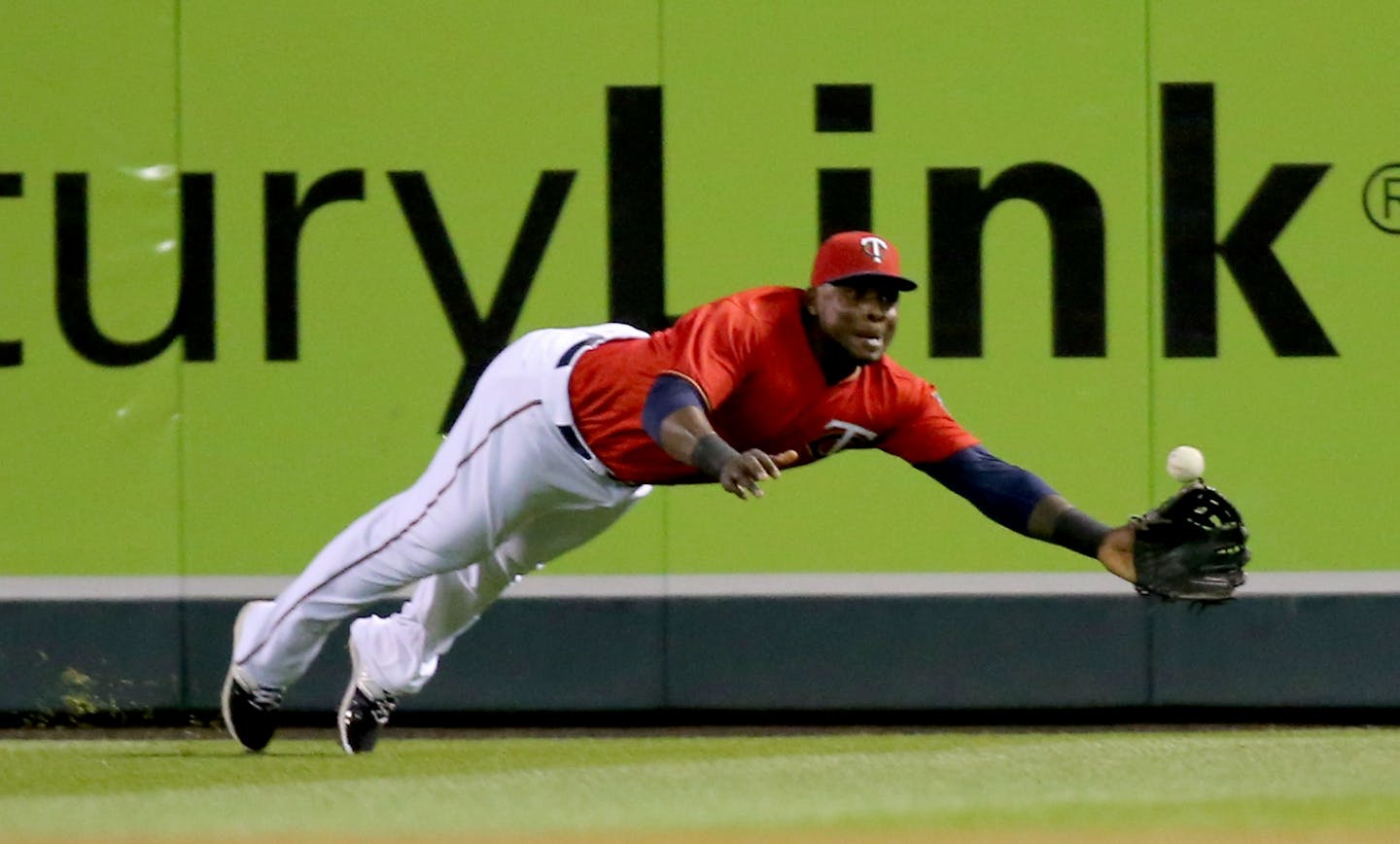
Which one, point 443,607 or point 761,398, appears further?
point 443,607

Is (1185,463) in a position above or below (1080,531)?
above

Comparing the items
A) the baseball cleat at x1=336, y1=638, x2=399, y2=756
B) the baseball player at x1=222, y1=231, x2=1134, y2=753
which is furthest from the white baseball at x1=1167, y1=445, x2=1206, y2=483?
the baseball cleat at x1=336, y1=638, x2=399, y2=756

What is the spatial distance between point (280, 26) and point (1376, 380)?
4.09 metres

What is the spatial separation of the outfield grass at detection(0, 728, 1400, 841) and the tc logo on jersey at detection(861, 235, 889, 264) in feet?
4.28

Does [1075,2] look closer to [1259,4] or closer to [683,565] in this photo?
[1259,4]

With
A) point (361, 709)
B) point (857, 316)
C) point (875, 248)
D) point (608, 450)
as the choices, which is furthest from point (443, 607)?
point (875, 248)

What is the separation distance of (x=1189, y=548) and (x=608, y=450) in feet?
4.87

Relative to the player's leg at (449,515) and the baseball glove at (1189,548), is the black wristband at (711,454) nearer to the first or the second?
the player's leg at (449,515)

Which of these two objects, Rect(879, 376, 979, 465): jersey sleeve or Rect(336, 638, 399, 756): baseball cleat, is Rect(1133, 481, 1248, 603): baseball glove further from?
Rect(336, 638, 399, 756): baseball cleat

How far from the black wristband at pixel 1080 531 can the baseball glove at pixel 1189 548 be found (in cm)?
9

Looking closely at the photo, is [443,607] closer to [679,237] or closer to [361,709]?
[361,709]

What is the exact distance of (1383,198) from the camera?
303 inches

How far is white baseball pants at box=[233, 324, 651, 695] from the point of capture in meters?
5.67

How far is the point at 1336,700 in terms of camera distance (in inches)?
306
